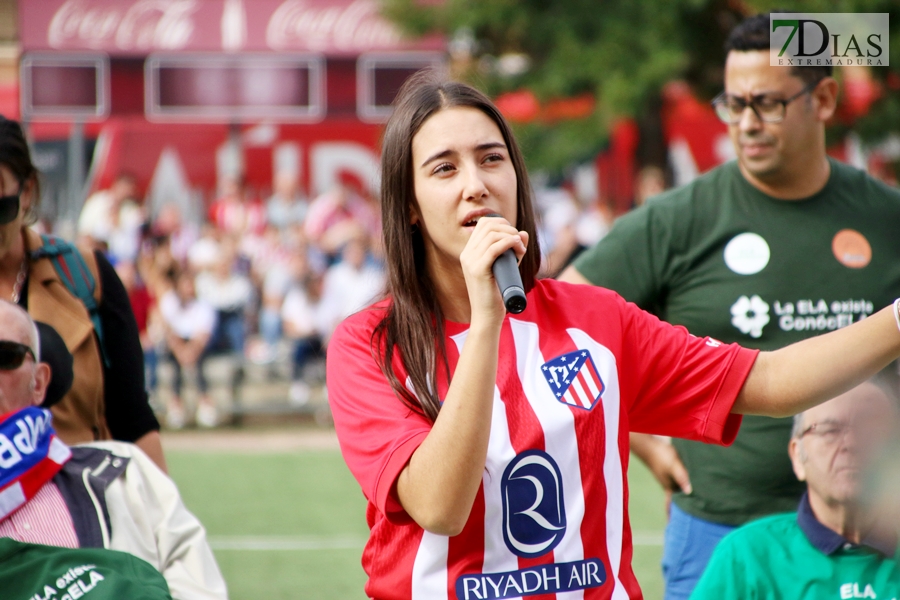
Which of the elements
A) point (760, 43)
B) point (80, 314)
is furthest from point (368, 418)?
point (760, 43)

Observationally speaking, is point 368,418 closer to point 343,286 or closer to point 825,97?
point 825,97

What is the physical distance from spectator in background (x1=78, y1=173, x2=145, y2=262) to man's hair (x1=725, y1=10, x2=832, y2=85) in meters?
10.7

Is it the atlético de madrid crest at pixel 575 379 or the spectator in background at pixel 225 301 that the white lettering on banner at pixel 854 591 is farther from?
the spectator in background at pixel 225 301

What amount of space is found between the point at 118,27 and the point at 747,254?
14.6 meters

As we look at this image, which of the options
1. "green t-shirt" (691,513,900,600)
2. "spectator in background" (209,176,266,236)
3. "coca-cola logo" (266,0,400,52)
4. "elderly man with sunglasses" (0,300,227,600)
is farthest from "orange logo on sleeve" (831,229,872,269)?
"coca-cola logo" (266,0,400,52)

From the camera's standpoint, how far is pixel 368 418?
78.4 inches

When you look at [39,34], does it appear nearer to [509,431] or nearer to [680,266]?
[680,266]

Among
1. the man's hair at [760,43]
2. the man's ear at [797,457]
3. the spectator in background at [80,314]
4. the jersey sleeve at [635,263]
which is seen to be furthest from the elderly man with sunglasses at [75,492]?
the man's hair at [760,43]

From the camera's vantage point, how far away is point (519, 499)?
200 centimetres

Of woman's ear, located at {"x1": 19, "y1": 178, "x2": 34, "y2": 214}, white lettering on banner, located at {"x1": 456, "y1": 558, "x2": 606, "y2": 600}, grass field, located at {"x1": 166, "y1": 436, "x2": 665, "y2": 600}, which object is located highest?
woman's ear, located at {"x1": 19, "y1": 178, "x2": 34, "y2": 214}

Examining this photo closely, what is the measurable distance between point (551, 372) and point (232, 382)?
33.6ft

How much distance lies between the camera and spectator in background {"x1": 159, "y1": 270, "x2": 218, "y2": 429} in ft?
38.5

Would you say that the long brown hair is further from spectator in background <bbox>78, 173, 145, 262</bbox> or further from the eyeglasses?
spectator in background <bbox>78, 173, 145, 262</bbox>

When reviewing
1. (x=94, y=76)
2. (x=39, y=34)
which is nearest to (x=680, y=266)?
(x=94, y=76)
